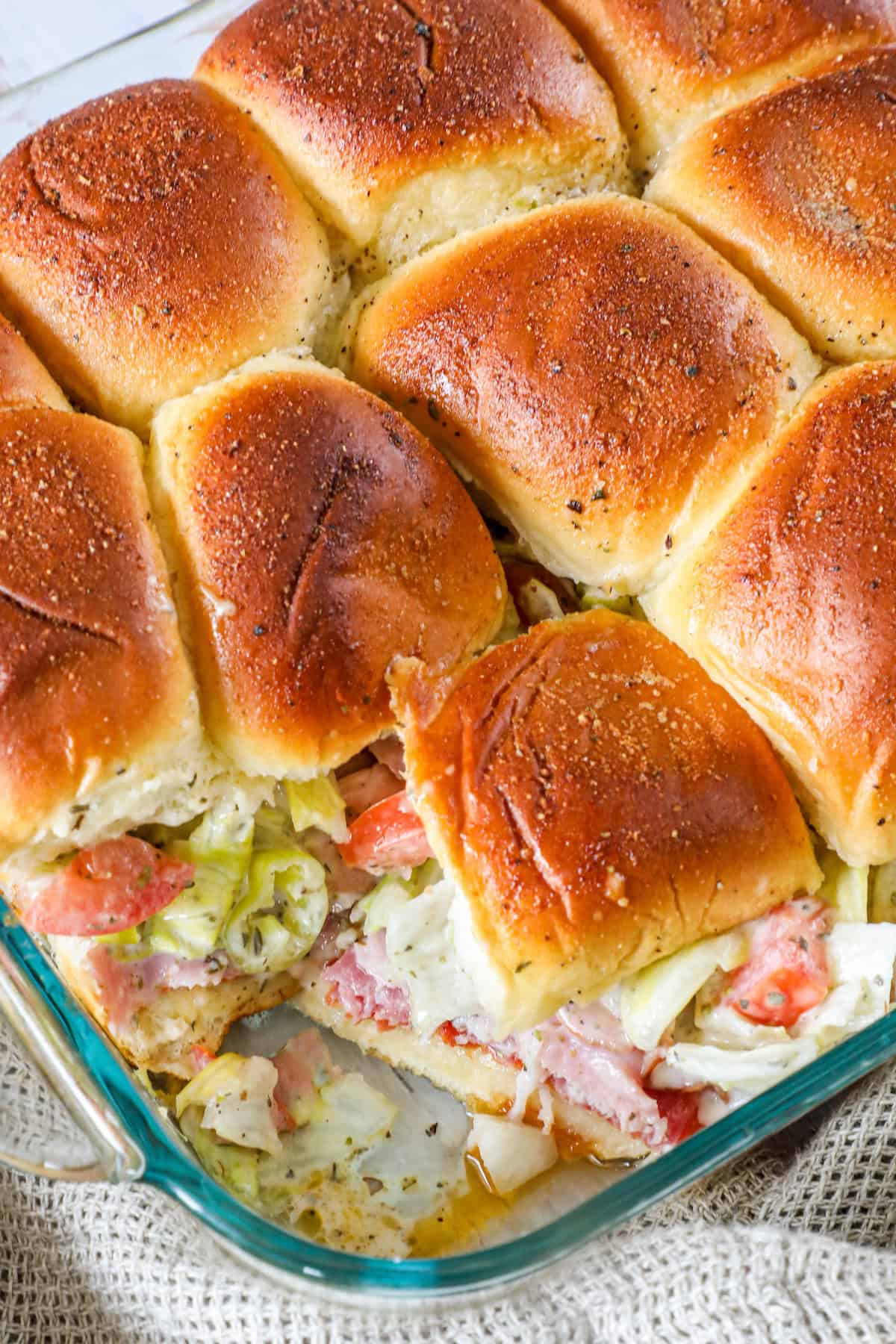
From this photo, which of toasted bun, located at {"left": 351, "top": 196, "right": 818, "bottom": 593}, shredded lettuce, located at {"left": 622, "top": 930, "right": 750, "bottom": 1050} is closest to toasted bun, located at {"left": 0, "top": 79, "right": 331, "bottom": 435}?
toasted bun, located at {"left": 351, "top": 196, "right": 818, "bottom": 593}

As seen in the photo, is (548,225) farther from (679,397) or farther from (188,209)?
(188,209)

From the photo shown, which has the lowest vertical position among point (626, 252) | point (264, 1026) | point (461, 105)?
point (264, 1026)

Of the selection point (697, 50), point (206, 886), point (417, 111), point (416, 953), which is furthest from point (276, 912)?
point (697, 50)

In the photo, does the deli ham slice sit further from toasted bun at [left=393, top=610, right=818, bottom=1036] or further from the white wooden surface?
the white wooden surface

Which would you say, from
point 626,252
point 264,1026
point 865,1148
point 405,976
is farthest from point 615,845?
point 626,252

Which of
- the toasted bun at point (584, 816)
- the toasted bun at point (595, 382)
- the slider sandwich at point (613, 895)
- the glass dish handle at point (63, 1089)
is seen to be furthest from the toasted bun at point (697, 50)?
the glass dish handle at point (63, 1089)
